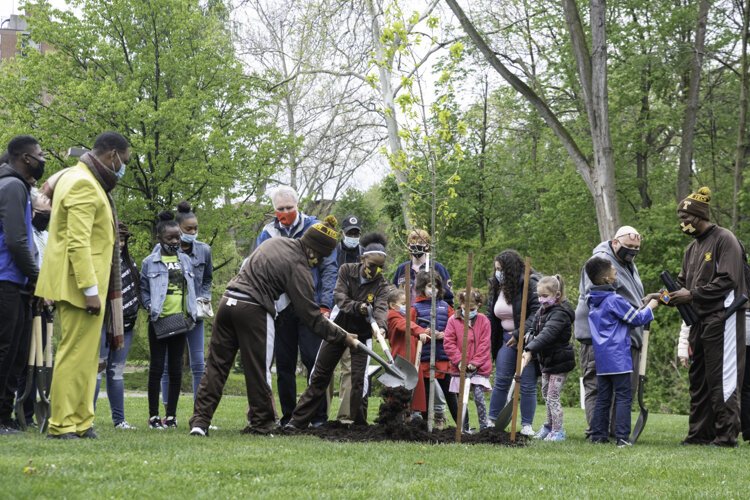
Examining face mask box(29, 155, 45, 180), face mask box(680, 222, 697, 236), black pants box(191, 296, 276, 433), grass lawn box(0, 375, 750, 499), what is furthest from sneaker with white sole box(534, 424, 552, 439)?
face mask box(29, 155, 45, 180)

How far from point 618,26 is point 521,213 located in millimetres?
8439

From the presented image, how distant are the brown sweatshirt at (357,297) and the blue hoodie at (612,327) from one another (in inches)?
84.5

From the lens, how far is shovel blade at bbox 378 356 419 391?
8.33 m

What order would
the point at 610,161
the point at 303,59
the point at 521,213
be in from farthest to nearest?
1. the point at 521,213
2. the point at 303,59
3. the point at 610,161

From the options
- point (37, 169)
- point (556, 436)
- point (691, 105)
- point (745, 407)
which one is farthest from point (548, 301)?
point (691, 105)

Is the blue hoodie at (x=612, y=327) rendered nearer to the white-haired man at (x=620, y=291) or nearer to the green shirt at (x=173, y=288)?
the white-haired man at (x=620, y=291)

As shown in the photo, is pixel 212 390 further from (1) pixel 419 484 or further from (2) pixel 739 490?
(2) pixel 739 490

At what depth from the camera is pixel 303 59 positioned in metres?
29.5

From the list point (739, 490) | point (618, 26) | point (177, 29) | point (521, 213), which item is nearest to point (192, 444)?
point (739, 490)

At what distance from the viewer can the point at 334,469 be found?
602 centimetres

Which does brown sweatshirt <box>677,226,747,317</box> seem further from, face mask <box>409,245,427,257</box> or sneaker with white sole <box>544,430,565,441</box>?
face mask <box>409,245,427,257</box>

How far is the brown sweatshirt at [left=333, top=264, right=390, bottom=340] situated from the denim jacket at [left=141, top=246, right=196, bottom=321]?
1555 mm

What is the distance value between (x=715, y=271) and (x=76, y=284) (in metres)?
6.30

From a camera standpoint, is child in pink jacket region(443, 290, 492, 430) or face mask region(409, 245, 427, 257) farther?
face mask region(409, 245, 427, 257)
